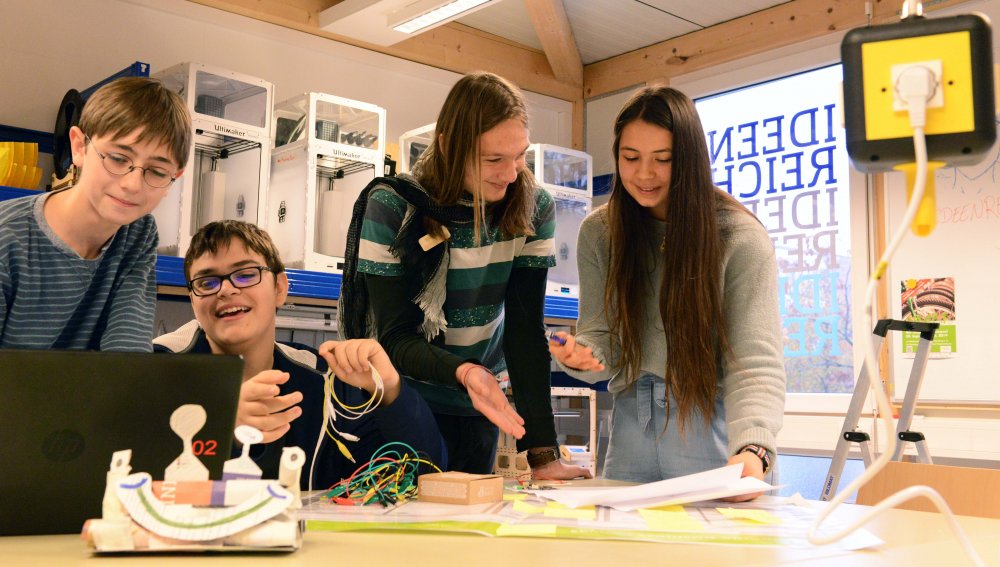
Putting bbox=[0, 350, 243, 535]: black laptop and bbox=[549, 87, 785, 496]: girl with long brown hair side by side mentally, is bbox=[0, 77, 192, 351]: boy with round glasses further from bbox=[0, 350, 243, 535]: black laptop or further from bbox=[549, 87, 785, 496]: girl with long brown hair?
bbox=[549, 87, 785, 496]: girl with long brown hair

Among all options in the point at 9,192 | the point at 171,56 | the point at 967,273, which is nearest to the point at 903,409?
the point at 967,273

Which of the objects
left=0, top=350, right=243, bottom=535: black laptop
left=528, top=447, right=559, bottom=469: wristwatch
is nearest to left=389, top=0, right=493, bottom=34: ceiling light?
left=528, top=447, right=559, bottom=469: wristwatch

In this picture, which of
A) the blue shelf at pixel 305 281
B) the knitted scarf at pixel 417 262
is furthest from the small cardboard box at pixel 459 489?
the blue shelf at pixel 305 281

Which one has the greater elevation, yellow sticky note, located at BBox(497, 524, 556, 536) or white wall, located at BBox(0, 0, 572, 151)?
white wall, located at BBox(0, 0, 572, 151)

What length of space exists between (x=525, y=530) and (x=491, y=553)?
0.11 meters

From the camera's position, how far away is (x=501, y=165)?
1.57 meters

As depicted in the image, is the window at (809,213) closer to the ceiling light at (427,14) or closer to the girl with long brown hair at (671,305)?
the ceiling light at (427,14)

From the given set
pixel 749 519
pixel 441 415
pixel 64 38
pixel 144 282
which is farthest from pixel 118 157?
pixel 64 38

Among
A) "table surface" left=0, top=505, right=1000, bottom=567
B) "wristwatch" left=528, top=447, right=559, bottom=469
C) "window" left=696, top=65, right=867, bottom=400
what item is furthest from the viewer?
"window" left=696, top=65, right=867, bottom=400

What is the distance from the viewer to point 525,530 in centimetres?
85

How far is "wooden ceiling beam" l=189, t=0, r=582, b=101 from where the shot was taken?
169 inches

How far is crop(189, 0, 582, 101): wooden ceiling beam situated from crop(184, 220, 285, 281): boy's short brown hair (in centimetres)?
283

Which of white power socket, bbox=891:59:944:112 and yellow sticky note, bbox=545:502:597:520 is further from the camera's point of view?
yellow sticky note, bbox=545:502:597:520

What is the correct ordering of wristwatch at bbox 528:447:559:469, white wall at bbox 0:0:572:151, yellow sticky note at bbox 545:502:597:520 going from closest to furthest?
yellow sticky note at bbox 545:502:597:520 → wristwatch at bbox 528:447:559:469 → white wall at bbox 0:0:572:151
